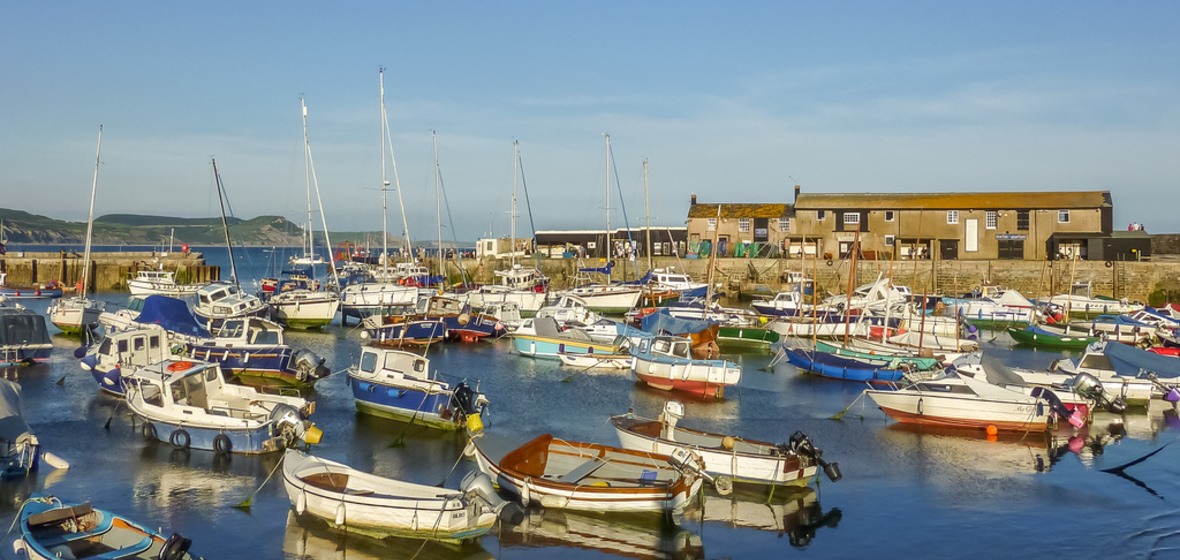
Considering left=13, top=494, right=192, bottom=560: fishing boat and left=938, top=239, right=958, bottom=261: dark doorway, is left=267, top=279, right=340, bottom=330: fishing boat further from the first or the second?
left=938, top=239, right=958, bottom=261: dark doorway

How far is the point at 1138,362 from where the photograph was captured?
29328mm

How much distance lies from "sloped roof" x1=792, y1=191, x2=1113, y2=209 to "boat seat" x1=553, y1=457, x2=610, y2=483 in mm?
58728

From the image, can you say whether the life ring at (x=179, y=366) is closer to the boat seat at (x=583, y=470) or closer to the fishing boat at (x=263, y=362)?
the fishing boat at (x=263, y=362)

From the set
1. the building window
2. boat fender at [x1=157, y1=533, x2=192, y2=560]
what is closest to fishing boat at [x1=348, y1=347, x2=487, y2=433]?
boat fender at [x1=157, y1=533, x2=192, y2=560]

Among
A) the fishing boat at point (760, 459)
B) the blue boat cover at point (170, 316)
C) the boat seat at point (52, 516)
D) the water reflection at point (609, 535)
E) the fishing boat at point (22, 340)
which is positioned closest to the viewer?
the boat seat at point (52, 516)

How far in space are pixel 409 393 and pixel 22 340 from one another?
2042 cm

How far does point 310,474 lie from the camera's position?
1711 centimetres

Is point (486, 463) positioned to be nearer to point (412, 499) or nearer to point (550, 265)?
point (412, 499)

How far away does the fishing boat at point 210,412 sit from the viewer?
69.2 feet

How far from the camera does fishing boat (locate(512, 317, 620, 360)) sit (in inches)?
1421

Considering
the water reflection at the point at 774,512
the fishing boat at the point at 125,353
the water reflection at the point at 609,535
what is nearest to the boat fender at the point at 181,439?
the fishing boat at the point at 125,353

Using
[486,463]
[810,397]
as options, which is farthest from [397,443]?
[810,397]

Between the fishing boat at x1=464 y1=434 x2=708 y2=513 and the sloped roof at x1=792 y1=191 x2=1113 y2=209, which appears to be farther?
the sloped roof at x1=792 y1=191 x2=1113 y2=209

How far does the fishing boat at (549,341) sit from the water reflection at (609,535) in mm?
18244
